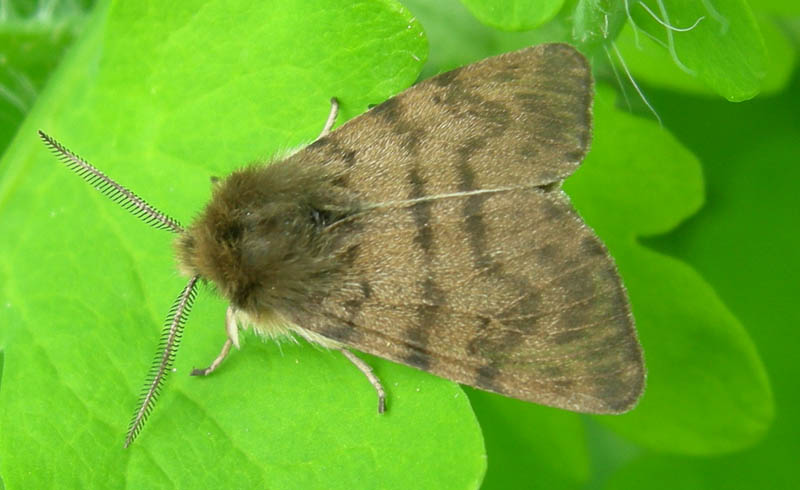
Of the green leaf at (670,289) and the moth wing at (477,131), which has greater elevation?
the moth wing at (477,131)

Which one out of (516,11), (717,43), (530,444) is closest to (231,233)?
(516,11)

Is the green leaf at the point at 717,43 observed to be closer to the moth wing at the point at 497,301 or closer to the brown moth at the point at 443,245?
the brown moth at the point at 443,245

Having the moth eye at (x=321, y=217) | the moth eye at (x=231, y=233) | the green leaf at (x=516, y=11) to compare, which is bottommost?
the moth eye at (x=321, y=217)

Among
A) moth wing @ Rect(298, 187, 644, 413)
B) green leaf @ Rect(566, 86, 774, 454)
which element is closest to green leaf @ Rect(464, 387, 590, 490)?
green leaf @ Rect(566, 86, 774, 454)

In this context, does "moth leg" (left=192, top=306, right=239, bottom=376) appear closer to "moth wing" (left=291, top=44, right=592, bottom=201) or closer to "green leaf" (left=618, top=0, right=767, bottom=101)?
"moth wing" (left=291, top=44, right=592, bottom=201)

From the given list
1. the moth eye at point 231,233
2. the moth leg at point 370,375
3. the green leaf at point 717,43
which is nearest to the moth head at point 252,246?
the moth eye at point 231,233

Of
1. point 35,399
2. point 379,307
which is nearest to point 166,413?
point 35,399

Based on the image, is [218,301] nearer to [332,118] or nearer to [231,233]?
[231,233]
